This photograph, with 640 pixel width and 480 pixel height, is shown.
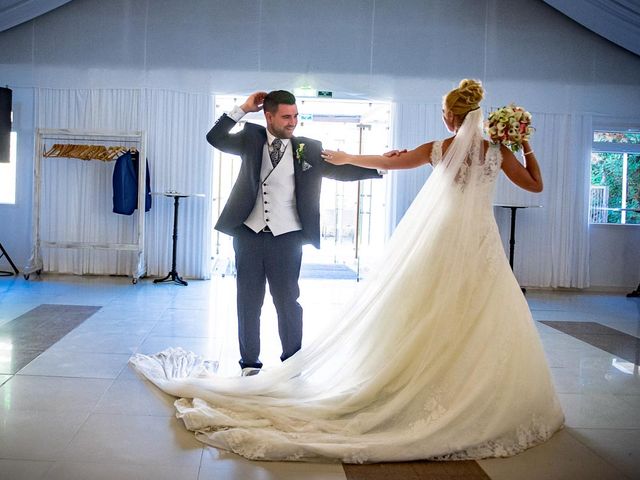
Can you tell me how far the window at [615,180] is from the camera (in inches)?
368

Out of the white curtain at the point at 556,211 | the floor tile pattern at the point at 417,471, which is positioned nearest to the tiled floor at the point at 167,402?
the floor tile pattern at the point at 417,471

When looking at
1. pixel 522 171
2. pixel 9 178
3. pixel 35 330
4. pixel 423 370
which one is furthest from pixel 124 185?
pixel 423 370

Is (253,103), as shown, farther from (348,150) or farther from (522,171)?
(348,150)

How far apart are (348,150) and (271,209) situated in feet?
21.8

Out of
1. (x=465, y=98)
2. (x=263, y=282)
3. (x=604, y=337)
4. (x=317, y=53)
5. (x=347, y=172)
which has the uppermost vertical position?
(x=317, y=53)

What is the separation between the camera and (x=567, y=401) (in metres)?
3.70

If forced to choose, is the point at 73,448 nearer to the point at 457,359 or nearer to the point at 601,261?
the point at 457,359

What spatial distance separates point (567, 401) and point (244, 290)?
1.94 metres

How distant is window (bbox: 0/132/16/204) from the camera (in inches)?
352

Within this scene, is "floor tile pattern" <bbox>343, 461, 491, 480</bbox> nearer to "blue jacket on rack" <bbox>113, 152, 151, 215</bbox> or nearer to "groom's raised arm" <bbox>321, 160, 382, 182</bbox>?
"groom's raised arm" <bbox>321, 160, 382, 182</bbox>

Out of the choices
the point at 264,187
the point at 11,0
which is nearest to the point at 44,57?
the point at 11,0

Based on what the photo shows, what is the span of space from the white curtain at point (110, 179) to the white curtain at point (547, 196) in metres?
2.70

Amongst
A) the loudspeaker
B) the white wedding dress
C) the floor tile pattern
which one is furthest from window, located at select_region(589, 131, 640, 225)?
the loudspeaker

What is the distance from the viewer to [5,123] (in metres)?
8.20
